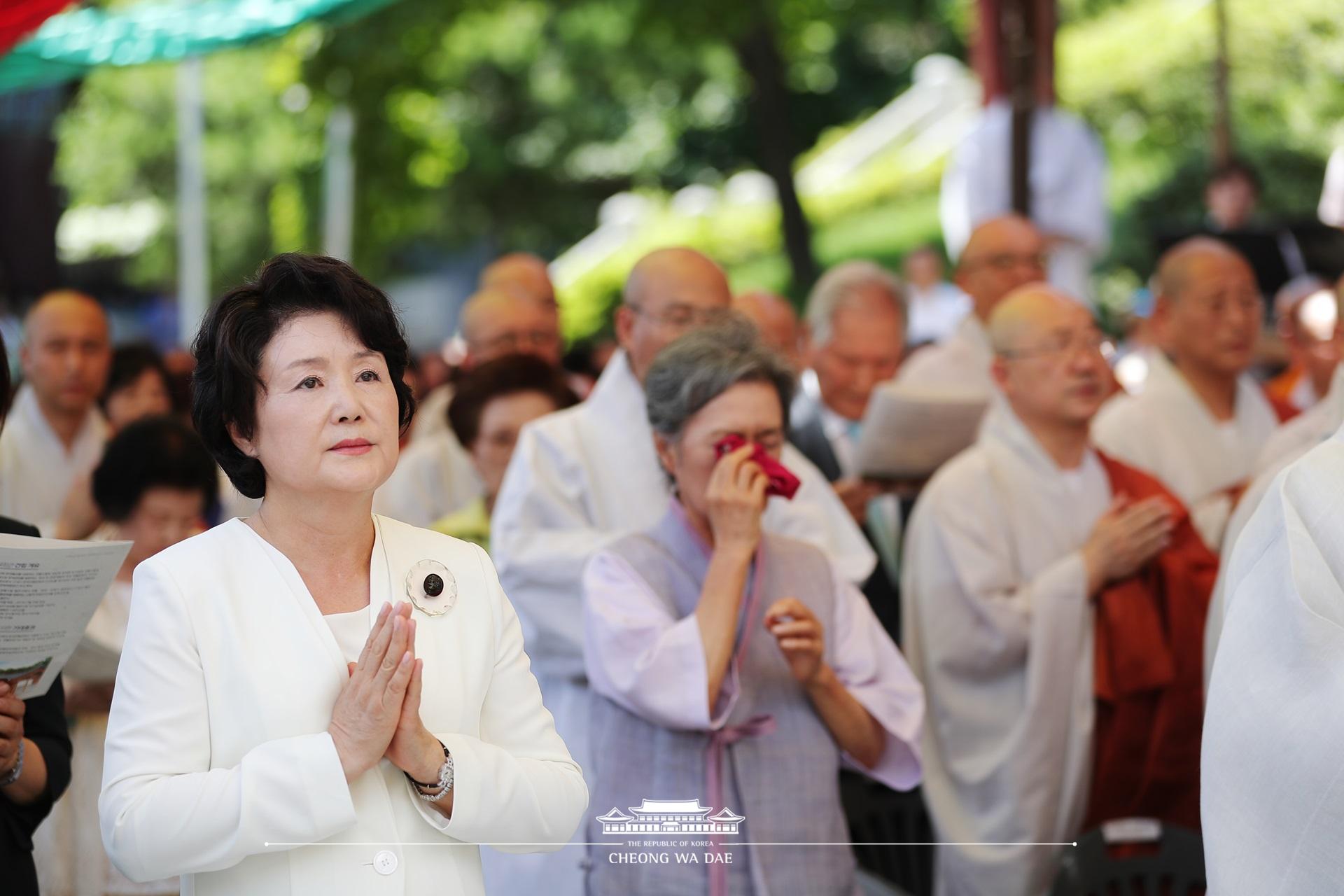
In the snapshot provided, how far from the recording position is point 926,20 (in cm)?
1684

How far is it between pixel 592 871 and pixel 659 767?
0.24 metres

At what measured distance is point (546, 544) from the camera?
362 cm

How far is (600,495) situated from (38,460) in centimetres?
216

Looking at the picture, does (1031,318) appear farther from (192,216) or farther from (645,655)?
(192,216)

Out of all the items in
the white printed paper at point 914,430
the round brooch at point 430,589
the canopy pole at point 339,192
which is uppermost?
the canopy pole at point 339,192

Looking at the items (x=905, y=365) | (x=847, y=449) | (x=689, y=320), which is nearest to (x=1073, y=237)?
(x=905, y=365)

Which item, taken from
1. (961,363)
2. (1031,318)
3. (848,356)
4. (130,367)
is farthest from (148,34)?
(1031,318)

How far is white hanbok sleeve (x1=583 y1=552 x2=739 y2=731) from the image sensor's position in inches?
110

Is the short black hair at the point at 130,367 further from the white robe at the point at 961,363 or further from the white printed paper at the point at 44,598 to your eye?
the white printed paper at the point at 44,598

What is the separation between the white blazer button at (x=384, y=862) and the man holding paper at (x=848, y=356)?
2982mm

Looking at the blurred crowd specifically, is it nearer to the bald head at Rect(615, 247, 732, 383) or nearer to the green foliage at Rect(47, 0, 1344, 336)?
the bald head at Rect(615, 247, 732, 383)

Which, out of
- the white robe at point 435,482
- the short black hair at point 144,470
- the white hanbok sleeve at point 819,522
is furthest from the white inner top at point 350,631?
the white robe at point 435,482

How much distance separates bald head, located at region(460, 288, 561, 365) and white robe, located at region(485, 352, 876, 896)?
4.23 ft

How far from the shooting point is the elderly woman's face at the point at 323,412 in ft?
6.55
